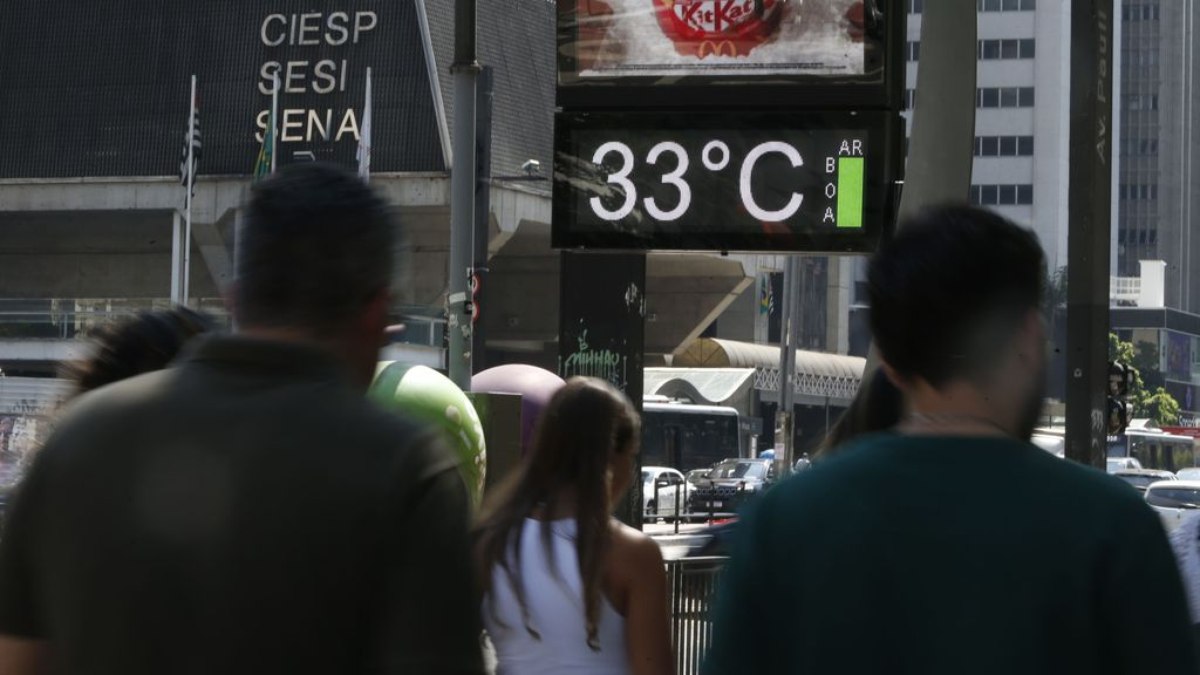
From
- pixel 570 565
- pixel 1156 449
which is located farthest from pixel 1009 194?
pixel 570 565

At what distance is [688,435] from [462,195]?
4187 centimetres

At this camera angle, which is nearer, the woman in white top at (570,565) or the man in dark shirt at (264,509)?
the man in dark shirt at (264,509)

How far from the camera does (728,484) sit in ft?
144

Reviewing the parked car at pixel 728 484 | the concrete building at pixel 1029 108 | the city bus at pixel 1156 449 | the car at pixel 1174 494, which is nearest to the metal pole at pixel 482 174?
the car at pixel 1174 494

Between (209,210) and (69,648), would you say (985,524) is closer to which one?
(69,648)

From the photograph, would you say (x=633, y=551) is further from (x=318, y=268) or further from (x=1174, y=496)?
(x=1174, y=496)

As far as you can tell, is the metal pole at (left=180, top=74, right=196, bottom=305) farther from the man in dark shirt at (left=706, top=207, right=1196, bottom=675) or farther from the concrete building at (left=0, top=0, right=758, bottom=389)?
the man in dark shirt at (left=706, top=207, right=1196, bottom=675)

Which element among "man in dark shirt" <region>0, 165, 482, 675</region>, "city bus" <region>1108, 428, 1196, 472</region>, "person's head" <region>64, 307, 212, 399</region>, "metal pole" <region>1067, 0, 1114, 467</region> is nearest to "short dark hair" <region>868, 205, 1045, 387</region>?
"man in dark shirt" <region>0, 165, 482, 675</region>

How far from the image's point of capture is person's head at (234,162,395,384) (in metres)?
2.49

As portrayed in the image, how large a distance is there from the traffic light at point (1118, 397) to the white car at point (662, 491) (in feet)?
84.1

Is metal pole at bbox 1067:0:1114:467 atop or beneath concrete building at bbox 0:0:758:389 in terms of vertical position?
beneath

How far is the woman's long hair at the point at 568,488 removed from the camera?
4426mm

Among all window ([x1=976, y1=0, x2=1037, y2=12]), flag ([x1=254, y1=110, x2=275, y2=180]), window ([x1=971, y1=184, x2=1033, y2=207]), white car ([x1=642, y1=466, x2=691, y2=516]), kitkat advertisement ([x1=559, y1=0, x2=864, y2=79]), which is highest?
window ([x1=976, y1=0, x2=1037, y2=12])

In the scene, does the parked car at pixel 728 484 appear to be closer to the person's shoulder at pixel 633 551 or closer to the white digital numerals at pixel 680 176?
the white digital numerals at pixel 680 176
